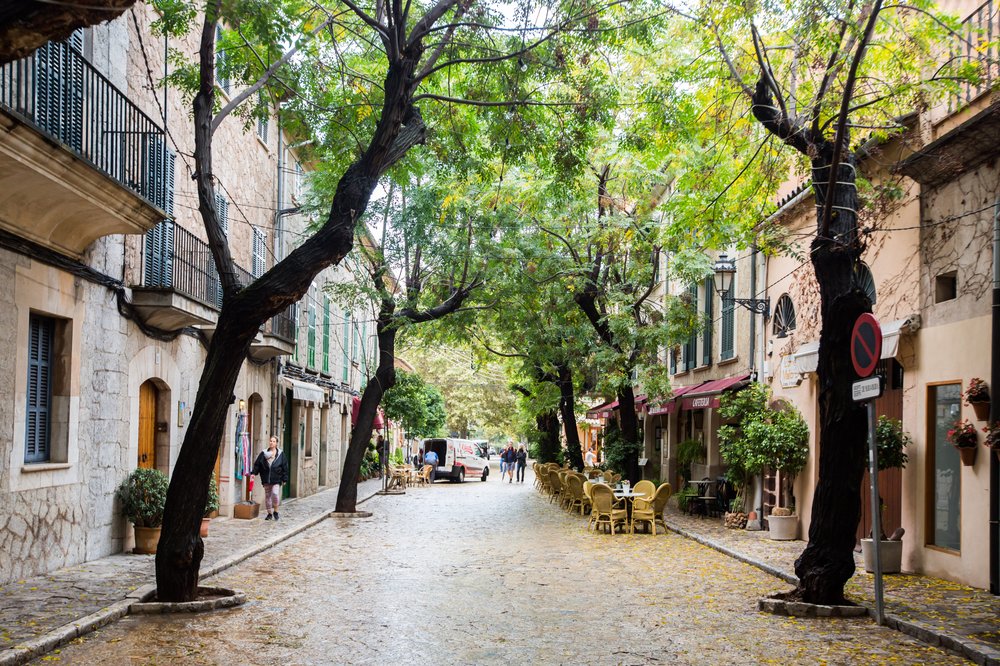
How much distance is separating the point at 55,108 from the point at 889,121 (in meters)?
10.3

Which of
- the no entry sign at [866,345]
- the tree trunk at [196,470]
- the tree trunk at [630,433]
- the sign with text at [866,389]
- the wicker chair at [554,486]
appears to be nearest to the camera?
the no entry sign at [866,345]

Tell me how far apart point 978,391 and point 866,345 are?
2784mm

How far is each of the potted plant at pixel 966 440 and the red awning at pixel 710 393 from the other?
880 cm

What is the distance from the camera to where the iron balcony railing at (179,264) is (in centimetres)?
1465

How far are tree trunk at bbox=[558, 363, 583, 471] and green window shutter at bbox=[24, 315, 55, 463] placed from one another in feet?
60.9

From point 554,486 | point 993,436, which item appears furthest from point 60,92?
point 554,486

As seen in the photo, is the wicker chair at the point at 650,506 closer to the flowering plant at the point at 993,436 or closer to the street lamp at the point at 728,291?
the street lamp at the point at 728,291

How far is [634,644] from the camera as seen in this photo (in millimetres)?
8039

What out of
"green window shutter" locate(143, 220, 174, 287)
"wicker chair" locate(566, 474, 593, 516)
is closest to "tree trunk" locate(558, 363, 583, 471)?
"wicker chair" locate(566, 474, 593, 516)

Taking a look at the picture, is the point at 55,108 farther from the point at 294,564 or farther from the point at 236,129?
the point at 236,129

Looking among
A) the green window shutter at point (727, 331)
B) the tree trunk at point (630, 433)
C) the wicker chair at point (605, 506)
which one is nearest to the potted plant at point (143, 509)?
the wicker chair at point (605, 506)

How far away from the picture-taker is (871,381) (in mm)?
8914

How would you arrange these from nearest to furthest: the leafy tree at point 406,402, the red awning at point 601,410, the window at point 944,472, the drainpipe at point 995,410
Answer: the drainpipe at point 995,410, the window at point 944,472, the red awning at point 601,410, the leafy tree at point 406,402

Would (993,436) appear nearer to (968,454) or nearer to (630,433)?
(968,454)
